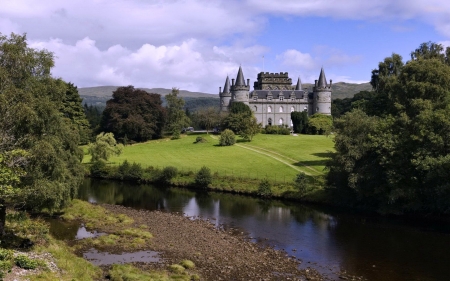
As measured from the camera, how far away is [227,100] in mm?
100688

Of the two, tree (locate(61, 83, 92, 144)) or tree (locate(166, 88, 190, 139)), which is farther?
tree (locate(166, 88, 190, 139))

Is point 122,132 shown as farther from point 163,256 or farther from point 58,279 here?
point 58,279

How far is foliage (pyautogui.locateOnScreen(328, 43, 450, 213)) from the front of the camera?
102ft

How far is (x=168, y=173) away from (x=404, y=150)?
25.6 metres

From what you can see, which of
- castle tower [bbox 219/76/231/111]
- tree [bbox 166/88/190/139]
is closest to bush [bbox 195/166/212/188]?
tree [bbox 166/88/190/139]

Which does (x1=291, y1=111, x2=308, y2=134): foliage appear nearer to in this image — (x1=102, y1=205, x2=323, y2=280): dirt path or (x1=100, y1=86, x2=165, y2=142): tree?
(x1=100, y1=86, x2=165, y2=142): tree

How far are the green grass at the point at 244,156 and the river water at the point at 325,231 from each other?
24.0 feet

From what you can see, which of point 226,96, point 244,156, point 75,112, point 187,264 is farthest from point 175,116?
point 187,264

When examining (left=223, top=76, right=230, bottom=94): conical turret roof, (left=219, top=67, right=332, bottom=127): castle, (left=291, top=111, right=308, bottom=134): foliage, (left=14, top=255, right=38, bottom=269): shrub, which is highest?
(left=223, top=76, right=230, bottom=94): conical turret roof

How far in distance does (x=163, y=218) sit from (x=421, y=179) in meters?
19.3

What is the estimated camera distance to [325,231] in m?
30.3

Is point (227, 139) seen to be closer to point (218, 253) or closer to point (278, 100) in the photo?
point (278, 100)

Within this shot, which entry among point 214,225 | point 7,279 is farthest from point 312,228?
point 7,279

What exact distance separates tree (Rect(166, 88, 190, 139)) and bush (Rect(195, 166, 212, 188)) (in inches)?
1267
